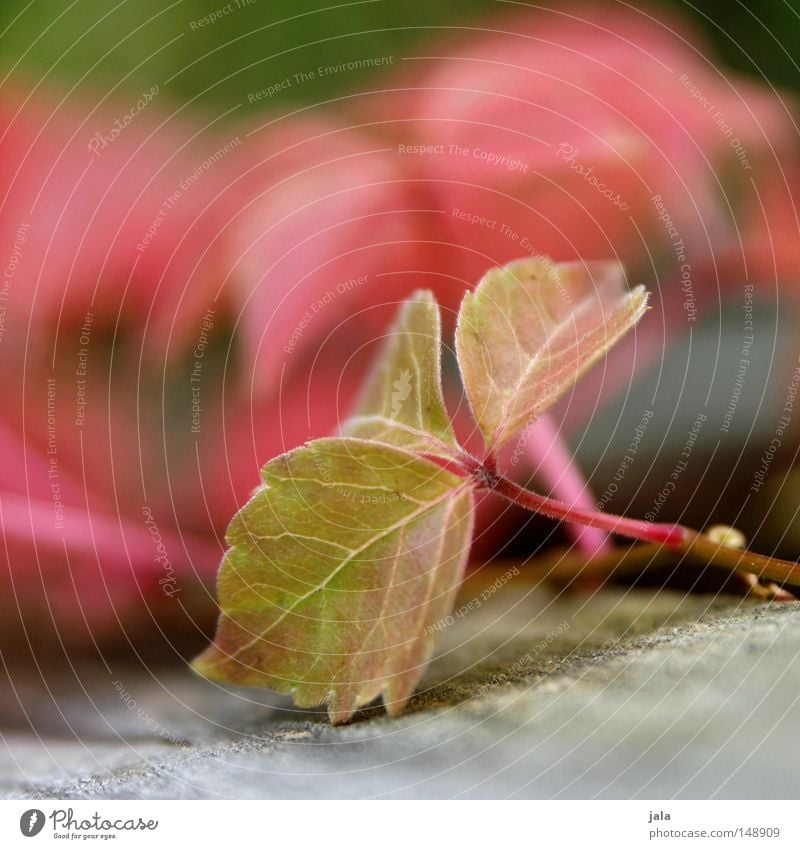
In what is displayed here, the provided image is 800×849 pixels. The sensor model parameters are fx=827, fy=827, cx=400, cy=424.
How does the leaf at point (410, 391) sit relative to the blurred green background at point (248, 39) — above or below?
below

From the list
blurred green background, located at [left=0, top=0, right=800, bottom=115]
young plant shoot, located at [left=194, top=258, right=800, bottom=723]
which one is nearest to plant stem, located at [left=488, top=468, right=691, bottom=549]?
young plant shoot, located at [left=194, top=258, right=800, bottom=723]

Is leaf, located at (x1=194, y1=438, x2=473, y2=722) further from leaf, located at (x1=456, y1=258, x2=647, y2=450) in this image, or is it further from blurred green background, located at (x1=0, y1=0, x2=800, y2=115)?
blurred green background, located at (x1=0, y1=0, x2=800, y2=115)

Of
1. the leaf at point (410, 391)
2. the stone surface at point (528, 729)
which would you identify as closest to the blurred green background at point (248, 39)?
the leaf at point (410, 391)

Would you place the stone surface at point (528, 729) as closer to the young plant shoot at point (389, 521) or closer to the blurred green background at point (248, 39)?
the young plant shoot at point (389, 521)

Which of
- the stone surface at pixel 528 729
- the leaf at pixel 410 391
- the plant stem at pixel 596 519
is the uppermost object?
the leaf at pixel 410 391

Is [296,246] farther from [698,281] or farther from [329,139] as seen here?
[698,281]

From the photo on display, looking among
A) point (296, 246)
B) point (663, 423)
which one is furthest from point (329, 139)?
A: point (663, 423)
